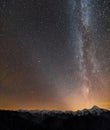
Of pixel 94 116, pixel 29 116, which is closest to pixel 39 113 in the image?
pixel 29 116

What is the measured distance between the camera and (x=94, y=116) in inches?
1097

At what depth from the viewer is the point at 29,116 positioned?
1062 inches

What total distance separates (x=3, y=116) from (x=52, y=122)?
9.34 ft

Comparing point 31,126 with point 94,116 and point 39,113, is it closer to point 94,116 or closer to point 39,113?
point 39,113

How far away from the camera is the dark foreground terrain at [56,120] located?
2658 cm

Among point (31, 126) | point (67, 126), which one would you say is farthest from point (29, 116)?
point (67, 126)

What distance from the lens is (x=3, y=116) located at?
26422mm

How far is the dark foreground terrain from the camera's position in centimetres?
2658

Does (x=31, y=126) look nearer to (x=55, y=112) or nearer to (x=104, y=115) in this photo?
(x=55, y=112)

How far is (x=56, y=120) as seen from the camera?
27.5 meters

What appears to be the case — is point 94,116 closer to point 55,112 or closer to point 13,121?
point 55,112

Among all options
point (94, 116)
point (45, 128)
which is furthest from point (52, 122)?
point (94, 116)

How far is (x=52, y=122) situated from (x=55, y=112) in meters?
0.67

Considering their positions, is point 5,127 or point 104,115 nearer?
point 5,127
